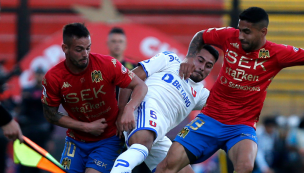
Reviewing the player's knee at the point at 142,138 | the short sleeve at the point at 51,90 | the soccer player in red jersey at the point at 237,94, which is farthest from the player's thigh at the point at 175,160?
the short sleeve at the point at 51,90

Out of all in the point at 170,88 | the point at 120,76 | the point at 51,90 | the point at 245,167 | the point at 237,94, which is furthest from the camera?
the point at 170,88

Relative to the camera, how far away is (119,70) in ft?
16.4

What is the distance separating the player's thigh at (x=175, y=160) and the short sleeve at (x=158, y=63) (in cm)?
93

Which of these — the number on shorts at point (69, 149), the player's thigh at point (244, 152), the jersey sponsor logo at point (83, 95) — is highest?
the jersey sponsor logo at point (83, 95)

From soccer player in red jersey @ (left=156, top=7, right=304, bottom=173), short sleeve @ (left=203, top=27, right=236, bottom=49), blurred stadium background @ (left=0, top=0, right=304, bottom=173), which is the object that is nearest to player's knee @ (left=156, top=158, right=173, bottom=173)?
soccer player in red jersey @ (left=156, top=7, right=304, bottom=173)

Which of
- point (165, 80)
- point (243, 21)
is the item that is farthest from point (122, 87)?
point (243, 21)

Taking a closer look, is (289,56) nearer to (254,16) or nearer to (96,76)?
(254,16)

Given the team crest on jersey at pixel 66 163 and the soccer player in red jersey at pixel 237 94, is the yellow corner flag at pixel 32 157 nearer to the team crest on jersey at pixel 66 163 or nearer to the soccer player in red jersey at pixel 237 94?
the team crest on jersey at pixel 66 163

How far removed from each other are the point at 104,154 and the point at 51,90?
933 mm

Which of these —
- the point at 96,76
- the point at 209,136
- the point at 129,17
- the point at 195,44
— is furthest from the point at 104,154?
the point at 129,17

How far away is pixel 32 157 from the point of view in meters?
5.05

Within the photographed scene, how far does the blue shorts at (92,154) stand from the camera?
5.16 meters

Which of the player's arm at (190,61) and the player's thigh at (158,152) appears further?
the player's thigh at (158,152)

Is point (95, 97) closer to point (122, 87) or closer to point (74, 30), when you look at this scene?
point (122, 87)
